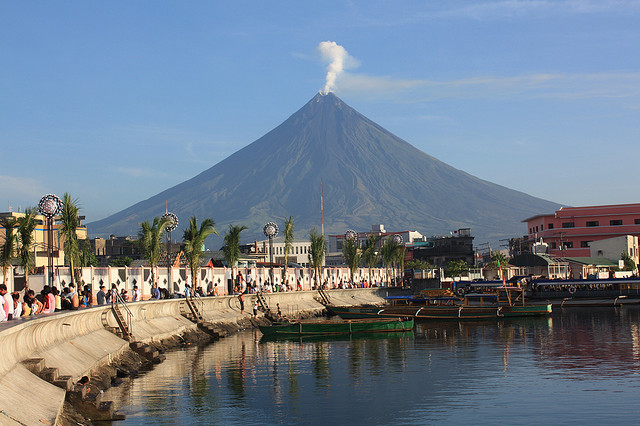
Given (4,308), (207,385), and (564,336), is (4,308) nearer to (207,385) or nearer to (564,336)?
(207,385)

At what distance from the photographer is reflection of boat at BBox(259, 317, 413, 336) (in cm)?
5803

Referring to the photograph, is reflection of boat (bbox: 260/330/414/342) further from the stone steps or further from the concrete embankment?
the stone steps

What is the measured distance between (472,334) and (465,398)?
3093 centimetres

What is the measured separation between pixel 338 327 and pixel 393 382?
24877 mm

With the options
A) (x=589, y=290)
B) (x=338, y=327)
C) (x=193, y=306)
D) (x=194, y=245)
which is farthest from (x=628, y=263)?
(x=193, y=306)

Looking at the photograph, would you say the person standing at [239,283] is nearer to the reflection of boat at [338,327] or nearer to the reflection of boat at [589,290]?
the reflection of boat at [338,327]

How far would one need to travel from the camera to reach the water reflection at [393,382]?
90.5 feet

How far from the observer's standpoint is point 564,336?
2227 inches

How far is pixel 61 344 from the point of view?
29.9m

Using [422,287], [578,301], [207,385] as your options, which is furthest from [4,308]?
[422,287]

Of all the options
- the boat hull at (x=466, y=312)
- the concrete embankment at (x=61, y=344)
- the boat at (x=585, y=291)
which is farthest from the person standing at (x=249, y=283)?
the boat at (x=585, y=291)

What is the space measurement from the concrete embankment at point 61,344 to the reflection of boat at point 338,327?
478 cm

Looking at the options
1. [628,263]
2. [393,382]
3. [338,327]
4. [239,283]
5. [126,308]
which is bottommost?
[393,382]

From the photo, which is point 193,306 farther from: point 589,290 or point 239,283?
point 589,290
